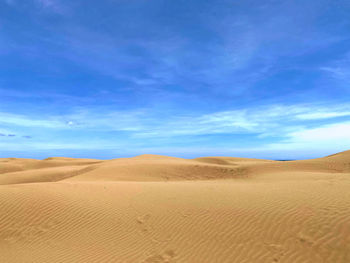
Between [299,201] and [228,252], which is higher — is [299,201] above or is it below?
above

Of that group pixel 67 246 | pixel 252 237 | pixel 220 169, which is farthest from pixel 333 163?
pixel 67 246

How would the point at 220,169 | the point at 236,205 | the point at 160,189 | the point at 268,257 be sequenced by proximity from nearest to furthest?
the point at 268,257, the point at 236,205, the point at 160,189, the point at 220,169

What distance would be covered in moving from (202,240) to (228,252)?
2.98 feet

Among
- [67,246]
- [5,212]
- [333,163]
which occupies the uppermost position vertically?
[333,163]

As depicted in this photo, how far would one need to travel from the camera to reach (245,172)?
23766 mm

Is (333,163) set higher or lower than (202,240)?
higher

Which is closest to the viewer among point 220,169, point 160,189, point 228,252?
point 228,252

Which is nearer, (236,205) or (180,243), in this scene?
(180,243)

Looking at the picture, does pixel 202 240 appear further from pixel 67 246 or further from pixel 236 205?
pixel 67 246

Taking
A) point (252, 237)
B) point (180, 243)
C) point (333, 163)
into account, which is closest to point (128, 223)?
point (180, 243)

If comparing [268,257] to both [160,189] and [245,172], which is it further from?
[245,172]

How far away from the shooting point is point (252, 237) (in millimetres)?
6445

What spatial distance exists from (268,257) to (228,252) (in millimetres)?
1013

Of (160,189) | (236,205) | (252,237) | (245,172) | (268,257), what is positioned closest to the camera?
(268,257)
